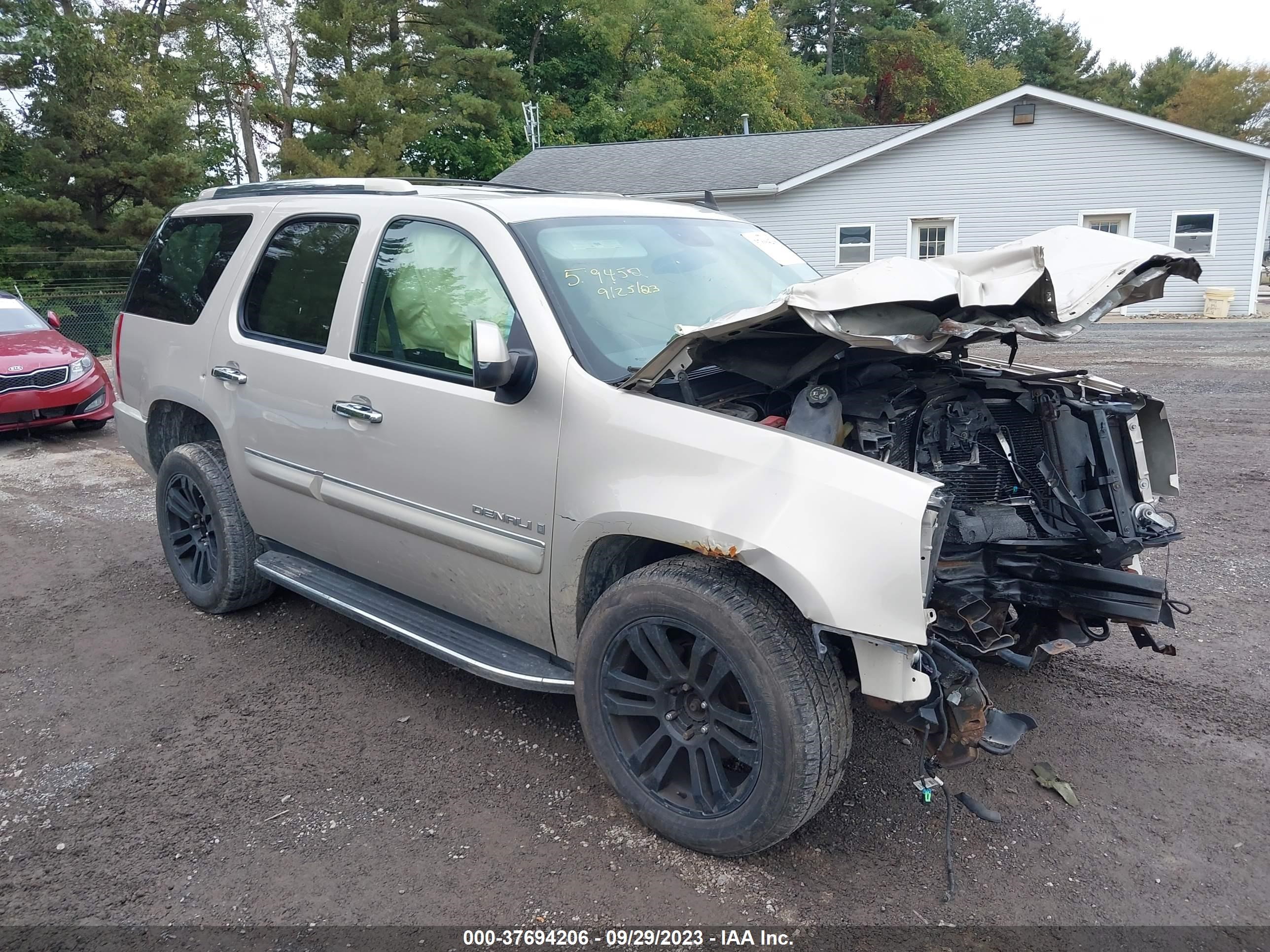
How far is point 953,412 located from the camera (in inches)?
125

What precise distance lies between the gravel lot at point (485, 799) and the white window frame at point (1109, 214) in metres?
19.0

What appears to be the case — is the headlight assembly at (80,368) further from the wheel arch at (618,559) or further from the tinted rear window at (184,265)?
the wheel arch at (618,559)

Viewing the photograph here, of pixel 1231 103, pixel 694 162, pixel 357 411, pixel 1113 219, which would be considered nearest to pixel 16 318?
pixel 357 411

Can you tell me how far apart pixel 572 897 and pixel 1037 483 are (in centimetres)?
200

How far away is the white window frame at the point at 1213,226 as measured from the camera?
2095cm

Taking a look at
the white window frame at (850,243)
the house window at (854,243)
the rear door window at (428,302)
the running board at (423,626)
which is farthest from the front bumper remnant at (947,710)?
the house window at (854,243)

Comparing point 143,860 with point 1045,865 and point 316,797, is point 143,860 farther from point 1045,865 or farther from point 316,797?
point 1045,865

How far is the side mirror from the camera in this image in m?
2.95

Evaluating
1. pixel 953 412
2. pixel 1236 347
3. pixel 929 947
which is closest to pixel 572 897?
pixel 929 947

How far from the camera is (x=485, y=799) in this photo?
10.7 ft

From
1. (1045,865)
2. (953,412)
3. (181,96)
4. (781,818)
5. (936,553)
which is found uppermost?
(181,96)

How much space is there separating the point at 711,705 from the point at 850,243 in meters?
22.4

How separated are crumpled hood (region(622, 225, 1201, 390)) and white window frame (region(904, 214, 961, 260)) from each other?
68.5 ft

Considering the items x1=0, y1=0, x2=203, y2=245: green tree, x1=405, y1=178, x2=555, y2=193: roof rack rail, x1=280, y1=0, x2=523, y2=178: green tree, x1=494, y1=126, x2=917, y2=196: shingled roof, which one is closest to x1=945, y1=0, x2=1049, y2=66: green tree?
x1=280, y1=0, x2=523, y2=178: green tree
